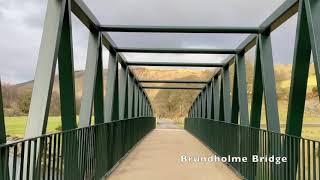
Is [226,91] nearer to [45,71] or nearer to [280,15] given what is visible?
[280,15]

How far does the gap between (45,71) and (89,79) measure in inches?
121

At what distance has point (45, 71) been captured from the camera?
5.29m

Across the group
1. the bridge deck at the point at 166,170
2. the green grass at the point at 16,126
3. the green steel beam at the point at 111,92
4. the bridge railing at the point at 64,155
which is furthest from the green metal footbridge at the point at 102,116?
the green grass at the point at 16,126

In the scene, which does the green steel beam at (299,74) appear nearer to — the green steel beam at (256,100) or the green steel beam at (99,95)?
the green steel beam at (256,100)

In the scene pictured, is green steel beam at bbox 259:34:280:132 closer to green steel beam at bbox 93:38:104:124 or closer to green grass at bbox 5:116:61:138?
green steel beam at bbox 93:38:104:124

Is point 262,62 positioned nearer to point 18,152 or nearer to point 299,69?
point 299,69

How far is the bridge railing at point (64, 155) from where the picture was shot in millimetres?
3330

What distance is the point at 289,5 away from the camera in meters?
6.17

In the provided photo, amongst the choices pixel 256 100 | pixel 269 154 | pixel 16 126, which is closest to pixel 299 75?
pixel 269 154

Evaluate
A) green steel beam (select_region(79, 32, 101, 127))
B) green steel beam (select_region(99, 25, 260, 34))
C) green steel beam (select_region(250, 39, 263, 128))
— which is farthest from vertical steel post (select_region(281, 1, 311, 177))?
green steel beam (select_region(99, 25, 260, 34))

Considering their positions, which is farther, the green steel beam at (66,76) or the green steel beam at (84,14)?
the green steel beam at (84,14)

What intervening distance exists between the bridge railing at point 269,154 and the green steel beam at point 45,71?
110 inches

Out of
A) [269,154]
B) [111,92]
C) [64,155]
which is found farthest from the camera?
[111,92]

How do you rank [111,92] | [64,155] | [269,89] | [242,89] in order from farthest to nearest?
[111,92]
[242,89]
[269,89]
[64,155]
